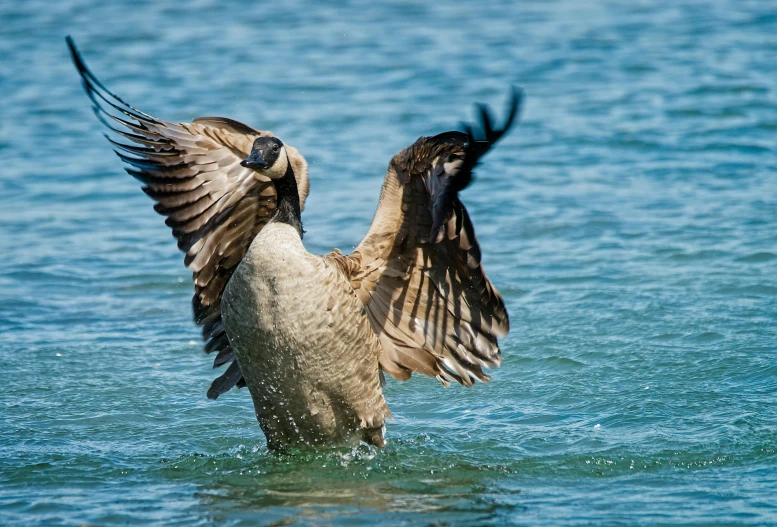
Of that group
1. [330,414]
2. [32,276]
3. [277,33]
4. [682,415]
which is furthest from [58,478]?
[277,33]

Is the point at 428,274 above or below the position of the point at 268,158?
below

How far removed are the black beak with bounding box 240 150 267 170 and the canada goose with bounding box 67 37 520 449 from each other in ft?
0.05

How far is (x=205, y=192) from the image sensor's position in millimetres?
7262

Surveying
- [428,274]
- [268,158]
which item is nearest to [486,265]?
[428,274]

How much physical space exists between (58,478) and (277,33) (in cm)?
1661

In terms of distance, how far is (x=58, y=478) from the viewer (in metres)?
6.45

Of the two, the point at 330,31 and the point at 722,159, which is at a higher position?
the point at 330,31

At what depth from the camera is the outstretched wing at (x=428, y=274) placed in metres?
6.21

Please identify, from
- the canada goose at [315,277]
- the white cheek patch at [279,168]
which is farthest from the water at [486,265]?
the white cheek patch at [279,168]

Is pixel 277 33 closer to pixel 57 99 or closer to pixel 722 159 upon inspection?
pixel 57 99

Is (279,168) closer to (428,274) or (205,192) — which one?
(205,192)

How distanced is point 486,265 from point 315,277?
4851 mm

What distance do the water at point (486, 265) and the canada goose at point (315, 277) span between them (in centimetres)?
44

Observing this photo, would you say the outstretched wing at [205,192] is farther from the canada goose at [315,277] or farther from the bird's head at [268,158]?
the bird's head at [268,158]
